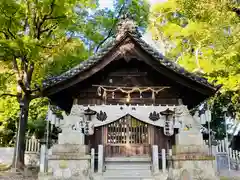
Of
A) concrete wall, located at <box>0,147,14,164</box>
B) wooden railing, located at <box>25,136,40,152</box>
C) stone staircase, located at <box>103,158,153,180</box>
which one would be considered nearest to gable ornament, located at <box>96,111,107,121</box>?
stone staircase, located at <box>103,158,153,180</box>

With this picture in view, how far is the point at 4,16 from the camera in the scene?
11328 millimetres

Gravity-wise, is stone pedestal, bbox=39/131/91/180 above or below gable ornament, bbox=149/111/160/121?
below

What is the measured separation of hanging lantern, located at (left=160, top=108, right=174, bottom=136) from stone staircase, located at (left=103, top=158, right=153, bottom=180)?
4.67 ft

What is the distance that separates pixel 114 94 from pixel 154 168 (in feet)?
11.2

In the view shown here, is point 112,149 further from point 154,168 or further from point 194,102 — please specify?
point 194,102

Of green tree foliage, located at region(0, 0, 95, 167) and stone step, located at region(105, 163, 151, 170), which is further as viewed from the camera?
green tree foliage, located at region(0, 0, 95, 167)

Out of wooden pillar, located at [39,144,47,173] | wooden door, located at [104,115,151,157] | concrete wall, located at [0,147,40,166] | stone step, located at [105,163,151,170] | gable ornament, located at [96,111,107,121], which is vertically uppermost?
gable ornament, located at [96,111,107,121]

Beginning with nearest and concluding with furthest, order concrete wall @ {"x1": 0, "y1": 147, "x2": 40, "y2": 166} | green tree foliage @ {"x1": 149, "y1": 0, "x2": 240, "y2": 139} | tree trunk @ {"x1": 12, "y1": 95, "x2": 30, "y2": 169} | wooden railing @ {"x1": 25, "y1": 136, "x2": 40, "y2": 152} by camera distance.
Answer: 1. green tree foliage @ {"x1": 149, "y1": 0, "x2": 240, "y2": 139}
2. tree trunk @ {"x1": 12, "y1": 95, "x2": 30, "y2": 169}
3. concrete wall @ {"x1": 0, "y1": 147, "x2": 40, "y2": 166}
4. wooden railing @ {"x1": 25, "y1": 136, "x2": 40, "y2": 152}

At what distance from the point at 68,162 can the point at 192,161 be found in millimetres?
4636

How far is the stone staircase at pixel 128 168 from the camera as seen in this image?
9953 mm

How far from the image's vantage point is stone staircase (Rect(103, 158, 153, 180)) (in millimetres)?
9953

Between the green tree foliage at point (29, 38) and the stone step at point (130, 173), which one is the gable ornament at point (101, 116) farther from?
the green tree foliage at point (29, 38)

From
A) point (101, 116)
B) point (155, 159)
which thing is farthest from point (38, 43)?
point (155, 159)

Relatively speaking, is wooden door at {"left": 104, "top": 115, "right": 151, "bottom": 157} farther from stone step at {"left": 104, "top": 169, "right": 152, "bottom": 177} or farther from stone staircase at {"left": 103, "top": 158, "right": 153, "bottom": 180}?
stone step at {"left": 104, "top": 169, "right": 152, "bottom": 177}
